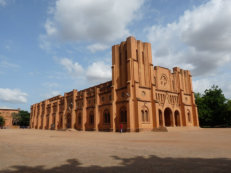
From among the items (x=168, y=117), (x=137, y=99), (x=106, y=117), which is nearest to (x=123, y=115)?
(x=137, y=99)

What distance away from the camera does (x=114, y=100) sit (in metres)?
33.3

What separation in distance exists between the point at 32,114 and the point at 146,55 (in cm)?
6224

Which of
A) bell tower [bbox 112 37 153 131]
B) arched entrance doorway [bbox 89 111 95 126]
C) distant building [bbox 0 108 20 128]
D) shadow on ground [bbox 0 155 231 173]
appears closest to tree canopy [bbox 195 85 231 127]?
bell tower [bbox 112 37 153 131]

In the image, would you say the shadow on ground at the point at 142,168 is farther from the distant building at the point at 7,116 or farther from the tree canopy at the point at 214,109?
the distant building at the point at 7,116

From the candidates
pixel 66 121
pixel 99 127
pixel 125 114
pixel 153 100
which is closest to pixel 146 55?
pixel 153 100

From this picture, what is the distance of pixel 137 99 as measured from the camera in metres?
30.4

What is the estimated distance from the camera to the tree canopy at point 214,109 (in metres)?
47.5

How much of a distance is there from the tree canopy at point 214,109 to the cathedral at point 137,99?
12549 millimetres

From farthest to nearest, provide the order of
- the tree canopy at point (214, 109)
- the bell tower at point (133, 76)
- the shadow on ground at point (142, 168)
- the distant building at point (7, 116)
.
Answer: the distant building at point (7, 116) < the tree canopy at point (214, 109) < the bell tower at point (133, 76) < the shadow on ground at point (142, 168)

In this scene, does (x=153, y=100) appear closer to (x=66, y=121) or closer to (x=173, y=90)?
(x=173, y=90)

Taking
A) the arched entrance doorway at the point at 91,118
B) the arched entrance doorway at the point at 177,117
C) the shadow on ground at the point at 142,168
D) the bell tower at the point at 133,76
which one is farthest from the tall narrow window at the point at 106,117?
the shadow on ground at the point at 142,168

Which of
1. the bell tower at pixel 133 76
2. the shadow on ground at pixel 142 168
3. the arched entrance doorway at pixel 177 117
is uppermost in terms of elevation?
the bell tower at pixel 133 76

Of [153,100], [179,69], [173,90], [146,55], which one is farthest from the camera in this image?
[179,69]

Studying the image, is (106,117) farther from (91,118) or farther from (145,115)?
(145,115)
